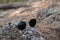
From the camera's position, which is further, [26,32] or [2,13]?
[2,13]

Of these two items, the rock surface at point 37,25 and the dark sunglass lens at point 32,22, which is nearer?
the rock surface at point 37,25

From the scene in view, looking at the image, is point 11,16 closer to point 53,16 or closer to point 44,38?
point 53,16

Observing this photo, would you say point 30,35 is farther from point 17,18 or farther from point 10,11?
point 10,11

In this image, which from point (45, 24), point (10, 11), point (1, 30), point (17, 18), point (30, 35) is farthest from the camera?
point (10, 11)

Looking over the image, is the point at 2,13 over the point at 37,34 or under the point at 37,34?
under

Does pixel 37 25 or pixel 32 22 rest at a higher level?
pixel 32 22

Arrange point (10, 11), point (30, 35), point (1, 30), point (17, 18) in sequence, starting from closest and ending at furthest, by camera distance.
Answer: point (30, 35), point (1, 30), point (17, 18), point (10, 11)

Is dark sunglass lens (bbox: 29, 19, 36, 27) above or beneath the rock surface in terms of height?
above

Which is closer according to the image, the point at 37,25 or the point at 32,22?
the point at 32,22

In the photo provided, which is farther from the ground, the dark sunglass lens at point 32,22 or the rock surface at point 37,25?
the dark sunglass lens at point 32,22

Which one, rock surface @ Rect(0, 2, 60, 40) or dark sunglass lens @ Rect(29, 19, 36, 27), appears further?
dark sunglass lens @ Rect(29, 19, 36, 27)

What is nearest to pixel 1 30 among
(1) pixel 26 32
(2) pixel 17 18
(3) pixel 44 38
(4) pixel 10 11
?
(1) pixel 26 32
